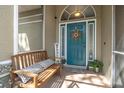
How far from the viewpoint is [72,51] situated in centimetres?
550

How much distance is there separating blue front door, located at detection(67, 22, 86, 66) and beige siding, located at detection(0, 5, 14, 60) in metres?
3.01

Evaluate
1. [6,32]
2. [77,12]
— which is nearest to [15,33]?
[6,32]

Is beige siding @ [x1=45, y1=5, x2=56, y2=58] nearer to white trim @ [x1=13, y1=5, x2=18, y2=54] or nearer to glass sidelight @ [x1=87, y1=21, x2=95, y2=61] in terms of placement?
glass sidelight @ [x1=87, y1=21, x2=95, y2=61]

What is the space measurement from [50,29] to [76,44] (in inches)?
48.8

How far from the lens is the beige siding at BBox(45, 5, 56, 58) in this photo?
16.0ft

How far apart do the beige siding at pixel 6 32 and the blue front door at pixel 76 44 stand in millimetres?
3010

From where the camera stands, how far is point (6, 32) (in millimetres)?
2785

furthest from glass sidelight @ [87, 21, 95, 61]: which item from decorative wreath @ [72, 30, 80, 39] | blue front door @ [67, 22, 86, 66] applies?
decorative wreath @ [72, 30, 80, 39]

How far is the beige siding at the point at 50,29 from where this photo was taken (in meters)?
4.89

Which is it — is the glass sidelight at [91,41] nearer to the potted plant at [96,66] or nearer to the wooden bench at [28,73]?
the potted plant at [96,66]
